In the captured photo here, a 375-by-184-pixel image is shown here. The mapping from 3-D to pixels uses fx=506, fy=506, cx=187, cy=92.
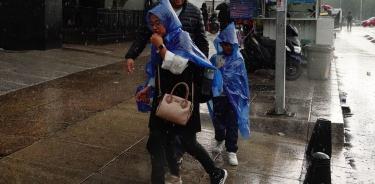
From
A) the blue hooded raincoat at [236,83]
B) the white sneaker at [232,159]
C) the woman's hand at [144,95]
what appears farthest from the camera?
the blue hooded raincoat at [236,83]

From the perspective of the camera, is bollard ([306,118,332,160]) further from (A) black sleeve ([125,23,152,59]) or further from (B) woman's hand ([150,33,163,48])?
(B) woman's hand ([150,33,163,48])

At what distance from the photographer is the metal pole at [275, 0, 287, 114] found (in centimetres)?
726

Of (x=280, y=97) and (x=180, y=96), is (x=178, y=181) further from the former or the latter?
(x=280, y=97)

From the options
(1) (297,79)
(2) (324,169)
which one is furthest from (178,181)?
(1) (297,79)

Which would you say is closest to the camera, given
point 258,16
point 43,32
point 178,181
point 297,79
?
point 178,181

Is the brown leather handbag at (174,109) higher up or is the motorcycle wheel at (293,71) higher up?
the brown leather handbag at (174,109)

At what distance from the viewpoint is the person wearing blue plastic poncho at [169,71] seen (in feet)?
12.9

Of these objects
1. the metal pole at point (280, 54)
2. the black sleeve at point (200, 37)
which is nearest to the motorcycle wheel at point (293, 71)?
the metal pole at point (280, 54)

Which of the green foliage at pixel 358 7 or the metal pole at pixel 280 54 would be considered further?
the green foliage at pixel 358 7

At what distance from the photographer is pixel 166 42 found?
159 inches

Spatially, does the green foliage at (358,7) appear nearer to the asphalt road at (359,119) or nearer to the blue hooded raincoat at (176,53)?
the asphalt road at (359,119)

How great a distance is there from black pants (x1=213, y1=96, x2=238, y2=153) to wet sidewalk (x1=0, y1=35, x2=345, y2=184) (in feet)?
0.77

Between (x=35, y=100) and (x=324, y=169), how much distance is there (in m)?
4.90

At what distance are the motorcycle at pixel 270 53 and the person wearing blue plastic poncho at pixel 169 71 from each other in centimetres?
716
